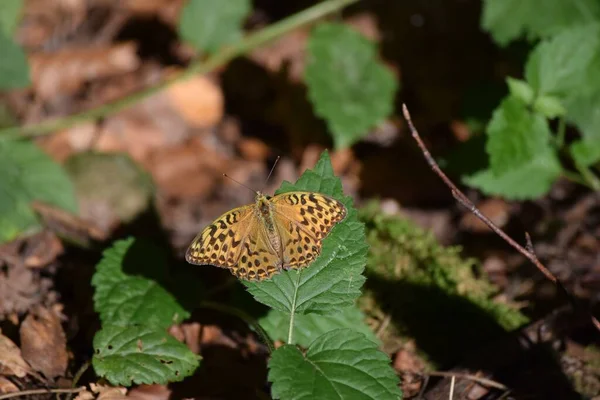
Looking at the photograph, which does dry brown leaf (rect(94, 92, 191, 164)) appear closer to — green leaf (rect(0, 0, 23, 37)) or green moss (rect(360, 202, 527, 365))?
green leaf (rect(0, 0, 23, 37))

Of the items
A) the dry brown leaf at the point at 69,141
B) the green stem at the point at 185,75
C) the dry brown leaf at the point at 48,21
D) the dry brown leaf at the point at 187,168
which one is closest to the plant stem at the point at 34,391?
the green stem at the point at 185,75

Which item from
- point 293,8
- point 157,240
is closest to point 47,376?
point 157,240

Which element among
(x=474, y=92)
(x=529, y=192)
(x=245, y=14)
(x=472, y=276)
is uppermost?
(x=245, y=14)

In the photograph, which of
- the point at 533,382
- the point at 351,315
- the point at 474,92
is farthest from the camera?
the point at 474,92

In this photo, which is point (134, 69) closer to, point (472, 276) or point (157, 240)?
point (157, 240)

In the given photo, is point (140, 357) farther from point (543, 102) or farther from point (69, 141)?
point (69, 141)

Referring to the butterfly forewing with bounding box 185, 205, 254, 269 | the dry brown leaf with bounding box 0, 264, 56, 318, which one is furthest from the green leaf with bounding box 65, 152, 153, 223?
the butterfly forewing with bounding box 185, 205, 254, 269
